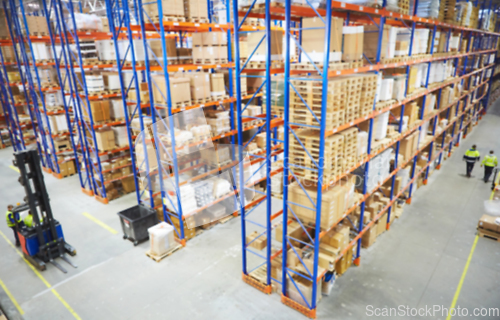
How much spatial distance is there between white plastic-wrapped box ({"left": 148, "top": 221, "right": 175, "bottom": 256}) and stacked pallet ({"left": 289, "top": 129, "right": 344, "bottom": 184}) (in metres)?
3.92

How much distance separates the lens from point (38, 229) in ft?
24.8

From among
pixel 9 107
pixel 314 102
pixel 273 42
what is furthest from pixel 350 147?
pixel 9 107

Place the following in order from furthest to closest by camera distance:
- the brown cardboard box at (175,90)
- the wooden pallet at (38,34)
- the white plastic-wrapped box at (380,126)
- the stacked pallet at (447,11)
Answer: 1. the wooden pallet at (38,34)
2. the stacked pallet at (447,11)
3. the brown cardboard box at (175,90)
4. the white plastic-wrapped box at (380,126)

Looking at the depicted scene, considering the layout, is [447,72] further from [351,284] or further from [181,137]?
[181,137]

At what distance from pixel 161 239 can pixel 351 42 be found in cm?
603

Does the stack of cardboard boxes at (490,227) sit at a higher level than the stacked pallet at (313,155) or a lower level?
lower

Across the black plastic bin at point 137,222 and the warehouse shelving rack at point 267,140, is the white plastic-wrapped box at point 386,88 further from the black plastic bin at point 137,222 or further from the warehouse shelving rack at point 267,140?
the black plastic bin at point 137,222

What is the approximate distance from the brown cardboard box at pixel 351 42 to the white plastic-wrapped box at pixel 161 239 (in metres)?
5.66

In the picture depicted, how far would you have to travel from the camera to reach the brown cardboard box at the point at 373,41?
6.33 metres

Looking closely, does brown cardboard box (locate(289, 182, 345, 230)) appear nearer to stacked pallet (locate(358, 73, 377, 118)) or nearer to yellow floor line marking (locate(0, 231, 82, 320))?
stacked pallet (locate(358, 73, 377, 118))

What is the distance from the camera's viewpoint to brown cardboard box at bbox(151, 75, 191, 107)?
24.1 feet

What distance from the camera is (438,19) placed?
29.3 feet

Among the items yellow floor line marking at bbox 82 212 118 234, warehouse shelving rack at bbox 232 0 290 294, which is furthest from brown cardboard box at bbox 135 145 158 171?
yellow floor line marking at bbox 82 212 118 234

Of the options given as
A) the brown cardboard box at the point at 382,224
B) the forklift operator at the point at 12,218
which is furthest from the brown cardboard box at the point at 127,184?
the brown cardboard box at the point at 382,224
